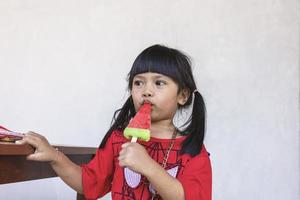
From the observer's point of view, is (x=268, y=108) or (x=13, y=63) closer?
→ (x=268, y=108)

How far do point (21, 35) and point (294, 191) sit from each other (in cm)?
173

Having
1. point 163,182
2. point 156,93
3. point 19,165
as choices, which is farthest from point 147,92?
point 19,165

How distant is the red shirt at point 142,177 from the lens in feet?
3.31

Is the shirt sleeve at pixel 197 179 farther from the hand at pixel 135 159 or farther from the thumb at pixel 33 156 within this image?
the thumb at pixel 33 156

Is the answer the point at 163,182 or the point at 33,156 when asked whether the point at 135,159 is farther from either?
the point at 33,156

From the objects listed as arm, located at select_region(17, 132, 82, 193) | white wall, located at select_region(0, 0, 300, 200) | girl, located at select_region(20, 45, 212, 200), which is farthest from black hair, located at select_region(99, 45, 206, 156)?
white wall, located at select_region(0, 0, 300, 200)

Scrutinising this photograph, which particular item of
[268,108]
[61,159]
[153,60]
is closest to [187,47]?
[268,108]

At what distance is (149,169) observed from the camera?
35.4 inches

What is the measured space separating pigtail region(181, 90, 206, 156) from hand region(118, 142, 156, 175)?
202 millimetres

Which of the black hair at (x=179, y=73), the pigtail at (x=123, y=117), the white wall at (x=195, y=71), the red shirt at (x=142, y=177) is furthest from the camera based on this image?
the white wall at (x=195, y=71)

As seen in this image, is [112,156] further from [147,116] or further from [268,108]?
[268,108]

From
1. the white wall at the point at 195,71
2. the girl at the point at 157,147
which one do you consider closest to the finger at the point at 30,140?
the girl at the point at 157,147

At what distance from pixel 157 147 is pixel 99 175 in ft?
0.58

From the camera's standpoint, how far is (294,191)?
84.1 inches
